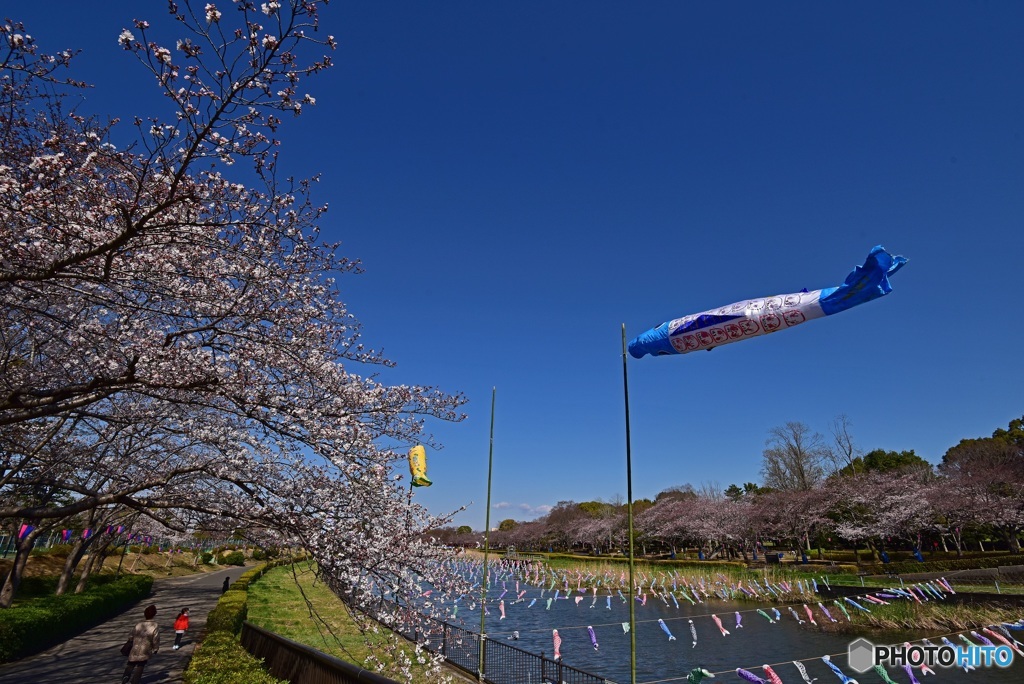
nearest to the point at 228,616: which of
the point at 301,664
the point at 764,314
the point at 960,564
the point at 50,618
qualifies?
the point at 50,618

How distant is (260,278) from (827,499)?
1923 inches

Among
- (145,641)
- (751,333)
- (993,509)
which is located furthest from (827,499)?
(145,641)

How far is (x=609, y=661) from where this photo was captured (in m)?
18.9

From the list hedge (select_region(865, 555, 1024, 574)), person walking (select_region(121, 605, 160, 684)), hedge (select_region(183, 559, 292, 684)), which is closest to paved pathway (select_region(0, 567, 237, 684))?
person walking (select_region(121, 605, 160, 684))

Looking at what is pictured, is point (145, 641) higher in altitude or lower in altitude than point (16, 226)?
lower

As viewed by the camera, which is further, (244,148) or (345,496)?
(345,496)

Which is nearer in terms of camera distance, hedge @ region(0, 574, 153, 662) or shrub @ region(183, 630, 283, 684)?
shrub @ region(183, 630, 283, 684)

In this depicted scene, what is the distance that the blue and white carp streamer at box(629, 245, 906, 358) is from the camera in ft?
22.4

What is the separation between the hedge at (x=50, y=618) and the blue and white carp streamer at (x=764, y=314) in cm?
1568

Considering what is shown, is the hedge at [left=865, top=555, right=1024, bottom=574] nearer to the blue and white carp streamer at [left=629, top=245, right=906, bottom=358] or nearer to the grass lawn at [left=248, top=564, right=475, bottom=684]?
the grass lawn at [left=248, top=564, right=475, bottom=684]

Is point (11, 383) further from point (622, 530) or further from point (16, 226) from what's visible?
point (622, 530)

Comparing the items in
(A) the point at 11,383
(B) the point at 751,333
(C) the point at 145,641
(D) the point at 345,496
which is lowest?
(C) the point at 145,641

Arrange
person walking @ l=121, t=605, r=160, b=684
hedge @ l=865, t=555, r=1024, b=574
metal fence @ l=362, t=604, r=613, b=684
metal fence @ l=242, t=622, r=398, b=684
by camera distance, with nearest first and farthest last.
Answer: metal fence @ l=242, t=622, r=398, b=684, person walking @ l=121, t=605, r=160, b=684, metal fence @ l=362, t=604, r=613, b=684, hedge @ l=865, t=555, r=1024, b=574

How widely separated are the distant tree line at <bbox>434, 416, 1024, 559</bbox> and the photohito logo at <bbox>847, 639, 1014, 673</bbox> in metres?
21.6
